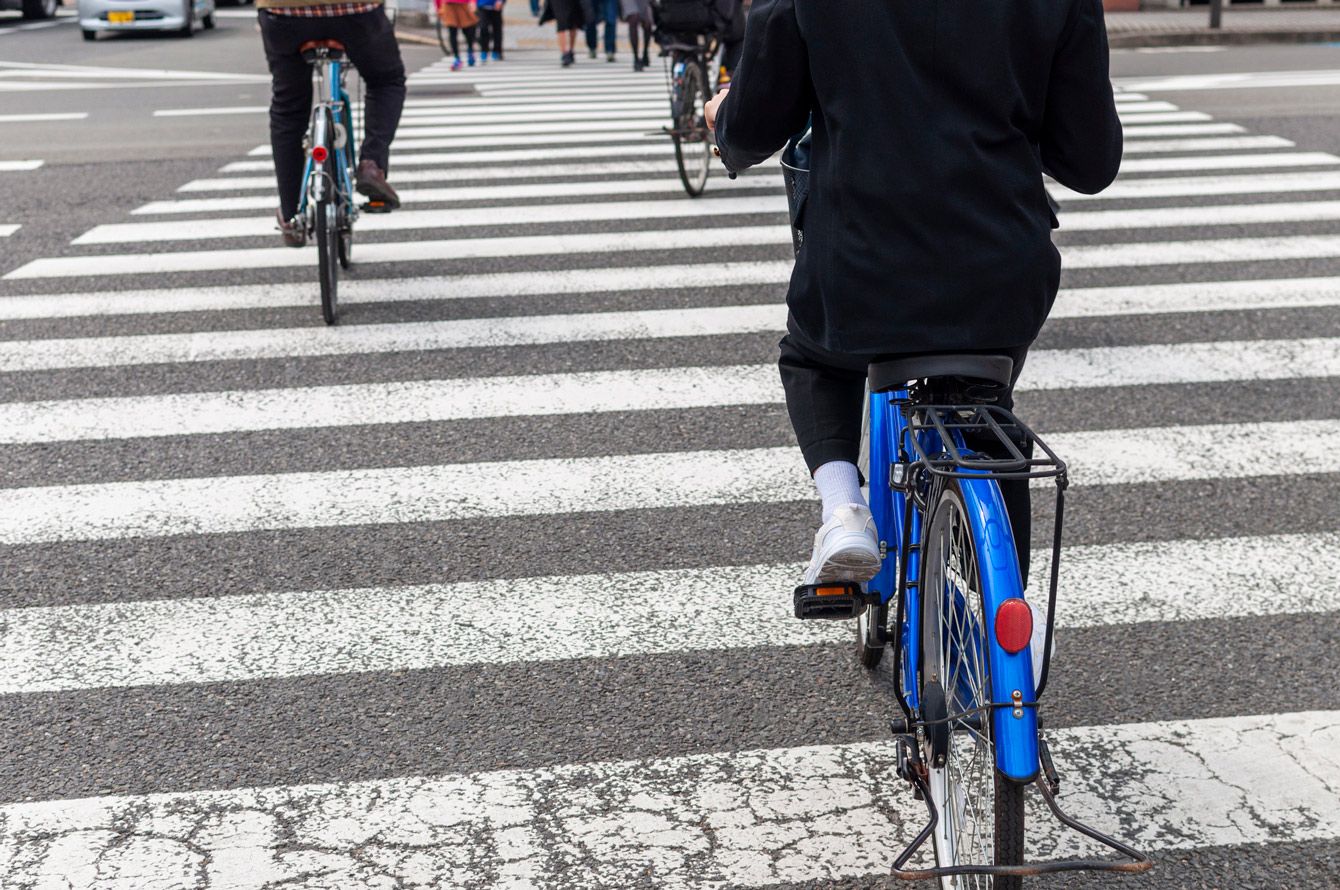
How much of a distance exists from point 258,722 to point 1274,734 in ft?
7.30

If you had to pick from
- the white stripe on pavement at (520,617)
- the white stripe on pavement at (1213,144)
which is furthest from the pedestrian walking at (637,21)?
the white stripe on pavement at (520,617)

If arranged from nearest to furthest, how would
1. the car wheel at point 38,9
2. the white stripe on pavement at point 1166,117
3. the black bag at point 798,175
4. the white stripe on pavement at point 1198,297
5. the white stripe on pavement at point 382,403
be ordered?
1. the black bag at point 798,175
2. the white stripe on pavement at point 382,403
3. the white stripe on pavement at point 1198,297
4. the white stripe on pavement at point 1166,117
5. the car wheel at point 38,9

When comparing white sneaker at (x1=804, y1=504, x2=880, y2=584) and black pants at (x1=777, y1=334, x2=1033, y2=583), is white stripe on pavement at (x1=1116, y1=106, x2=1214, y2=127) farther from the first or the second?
white sneaker at (x1=804, y1=504, x2=880, y2=584)

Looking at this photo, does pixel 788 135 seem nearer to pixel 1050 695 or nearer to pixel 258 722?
pixel 1050 695

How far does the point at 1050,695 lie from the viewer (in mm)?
3471

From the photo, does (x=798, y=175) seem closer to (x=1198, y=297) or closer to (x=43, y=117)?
(x=1198, y=297)

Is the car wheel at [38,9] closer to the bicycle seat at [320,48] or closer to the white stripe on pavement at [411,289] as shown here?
the white stripe on pavement at [411,289]

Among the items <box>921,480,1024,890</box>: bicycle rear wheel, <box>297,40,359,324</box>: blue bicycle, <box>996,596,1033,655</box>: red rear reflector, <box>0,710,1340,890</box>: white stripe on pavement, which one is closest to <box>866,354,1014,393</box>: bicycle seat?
<box>921,480,1024,890</box>: bicycle rear wheel

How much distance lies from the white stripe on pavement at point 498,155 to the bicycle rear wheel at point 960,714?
9.03m

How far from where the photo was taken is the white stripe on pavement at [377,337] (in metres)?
6.30

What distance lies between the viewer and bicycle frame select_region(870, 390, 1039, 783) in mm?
2131

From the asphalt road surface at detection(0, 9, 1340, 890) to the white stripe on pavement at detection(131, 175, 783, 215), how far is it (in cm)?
75

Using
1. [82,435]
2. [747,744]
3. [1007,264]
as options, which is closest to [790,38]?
[1007,264]

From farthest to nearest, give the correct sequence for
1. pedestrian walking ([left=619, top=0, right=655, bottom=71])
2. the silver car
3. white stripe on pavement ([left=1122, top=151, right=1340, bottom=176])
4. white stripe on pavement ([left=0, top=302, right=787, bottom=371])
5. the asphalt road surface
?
the silver car → pedestrian walking ([left=619, top=0, right=655, bottom=71]) → white stripe on pavement ([left=1122, top=151, right=1340, bottom=176]) → white stripe on pavement ([left=0, top=302, right=787, bottom=371]) → the asphalt road surface
